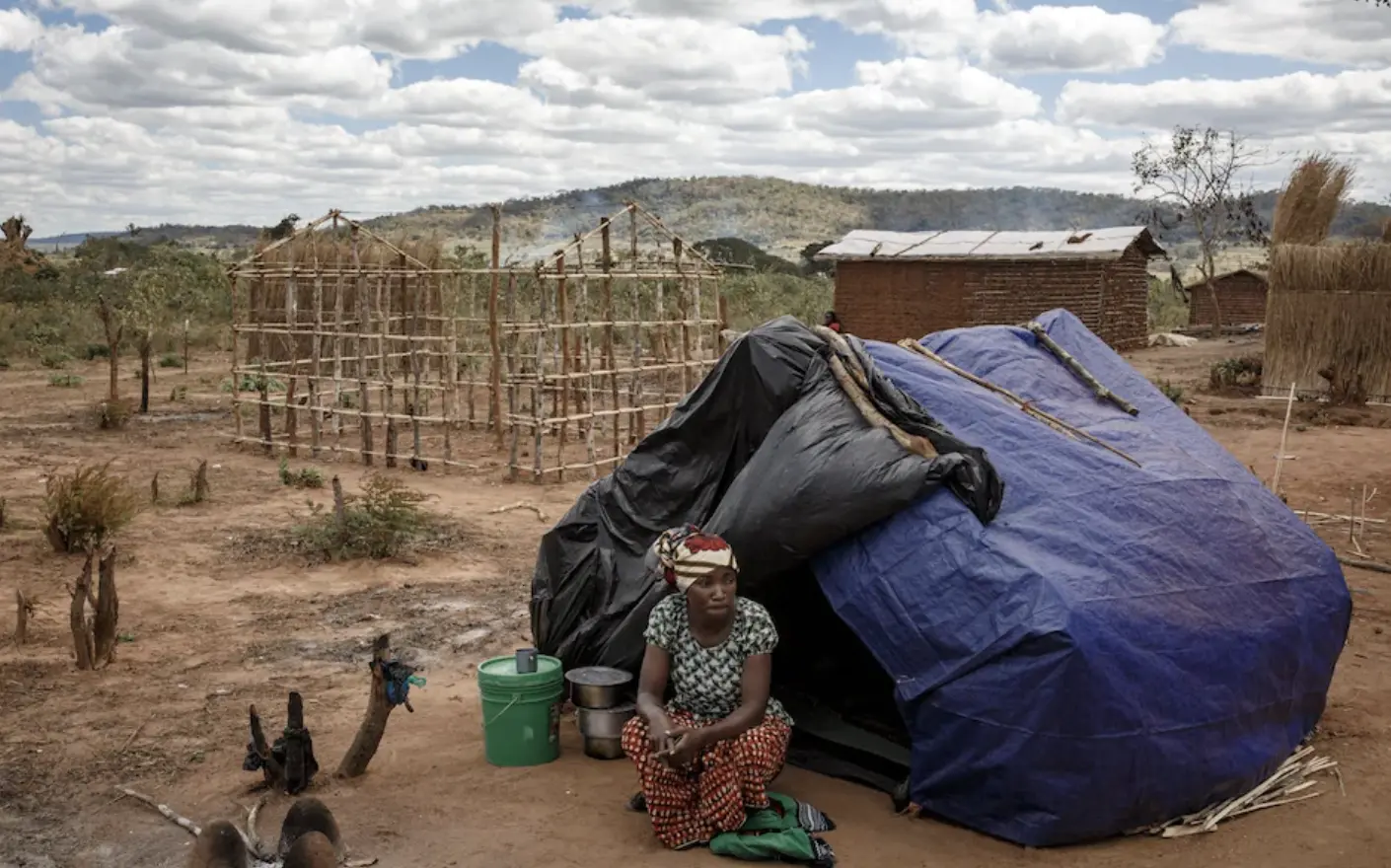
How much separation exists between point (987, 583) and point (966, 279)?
14714 mm

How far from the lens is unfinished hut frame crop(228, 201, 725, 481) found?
12328mm

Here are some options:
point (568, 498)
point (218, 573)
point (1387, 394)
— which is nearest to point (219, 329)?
point (568, 498)

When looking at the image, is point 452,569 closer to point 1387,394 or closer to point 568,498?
point 568,498

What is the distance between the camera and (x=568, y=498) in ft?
36.7

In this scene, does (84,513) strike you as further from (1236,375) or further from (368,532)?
(1236,375)

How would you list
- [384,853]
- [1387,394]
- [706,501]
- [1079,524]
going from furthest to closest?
[1387,394]
[706,501]
[1079,524]
[384,853]

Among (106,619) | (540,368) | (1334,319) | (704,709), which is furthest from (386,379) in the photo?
(1334,319)

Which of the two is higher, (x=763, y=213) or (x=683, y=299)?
(x=763, y=213)

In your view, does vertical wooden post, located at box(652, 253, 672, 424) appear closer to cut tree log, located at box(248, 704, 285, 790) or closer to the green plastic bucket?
the green plastic bucket

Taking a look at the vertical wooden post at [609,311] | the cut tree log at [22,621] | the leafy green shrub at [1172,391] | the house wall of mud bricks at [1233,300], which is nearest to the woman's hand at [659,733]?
the cut tree log at [22,621]

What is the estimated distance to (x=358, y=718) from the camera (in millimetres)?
5629

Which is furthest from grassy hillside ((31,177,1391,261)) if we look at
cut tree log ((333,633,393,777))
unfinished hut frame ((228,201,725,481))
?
cut tree log ((333,633,393,777))

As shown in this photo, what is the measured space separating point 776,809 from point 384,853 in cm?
126

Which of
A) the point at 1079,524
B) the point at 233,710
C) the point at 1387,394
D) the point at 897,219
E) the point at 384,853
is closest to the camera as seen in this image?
the point at 384,853
